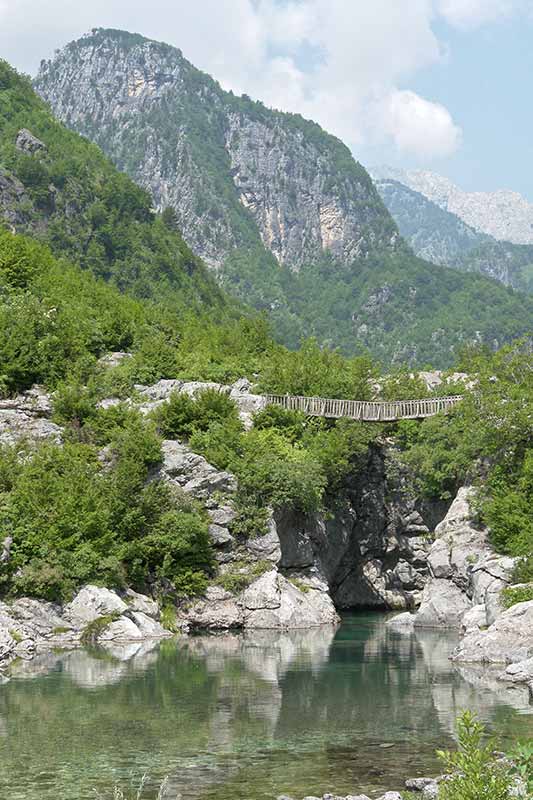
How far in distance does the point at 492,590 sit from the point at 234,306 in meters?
79.9

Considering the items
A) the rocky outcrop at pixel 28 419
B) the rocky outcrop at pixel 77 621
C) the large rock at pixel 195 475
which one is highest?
the rocky outcrop at pixel 28 419

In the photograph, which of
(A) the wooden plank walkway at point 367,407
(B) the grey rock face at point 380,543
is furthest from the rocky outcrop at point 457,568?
(A) the wooden plank walkway at point 367,407

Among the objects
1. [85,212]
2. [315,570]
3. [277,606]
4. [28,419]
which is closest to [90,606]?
[277,606]

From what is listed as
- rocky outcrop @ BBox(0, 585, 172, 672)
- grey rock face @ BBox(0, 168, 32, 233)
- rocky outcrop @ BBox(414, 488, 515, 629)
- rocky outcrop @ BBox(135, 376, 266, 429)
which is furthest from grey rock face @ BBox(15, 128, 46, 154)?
rocky outcrop @ BBox(0, 585, 172, 672)

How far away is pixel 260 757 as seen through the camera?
18.2 m

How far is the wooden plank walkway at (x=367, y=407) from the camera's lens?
171 ft

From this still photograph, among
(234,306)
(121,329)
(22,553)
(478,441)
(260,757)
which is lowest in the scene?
(260,757)

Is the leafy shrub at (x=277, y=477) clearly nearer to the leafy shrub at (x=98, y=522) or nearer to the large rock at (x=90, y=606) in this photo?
the leafy shrub at (x=98, y=522)

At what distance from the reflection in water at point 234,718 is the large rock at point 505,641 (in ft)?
3.21

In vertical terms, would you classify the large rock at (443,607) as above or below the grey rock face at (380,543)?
below

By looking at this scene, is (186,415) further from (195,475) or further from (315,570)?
(315,570)

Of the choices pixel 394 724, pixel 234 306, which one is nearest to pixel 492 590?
pixel 394 724

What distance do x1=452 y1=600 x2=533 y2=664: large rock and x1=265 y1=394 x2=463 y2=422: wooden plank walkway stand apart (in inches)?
834

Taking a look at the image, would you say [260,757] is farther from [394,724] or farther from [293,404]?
[293,404]
